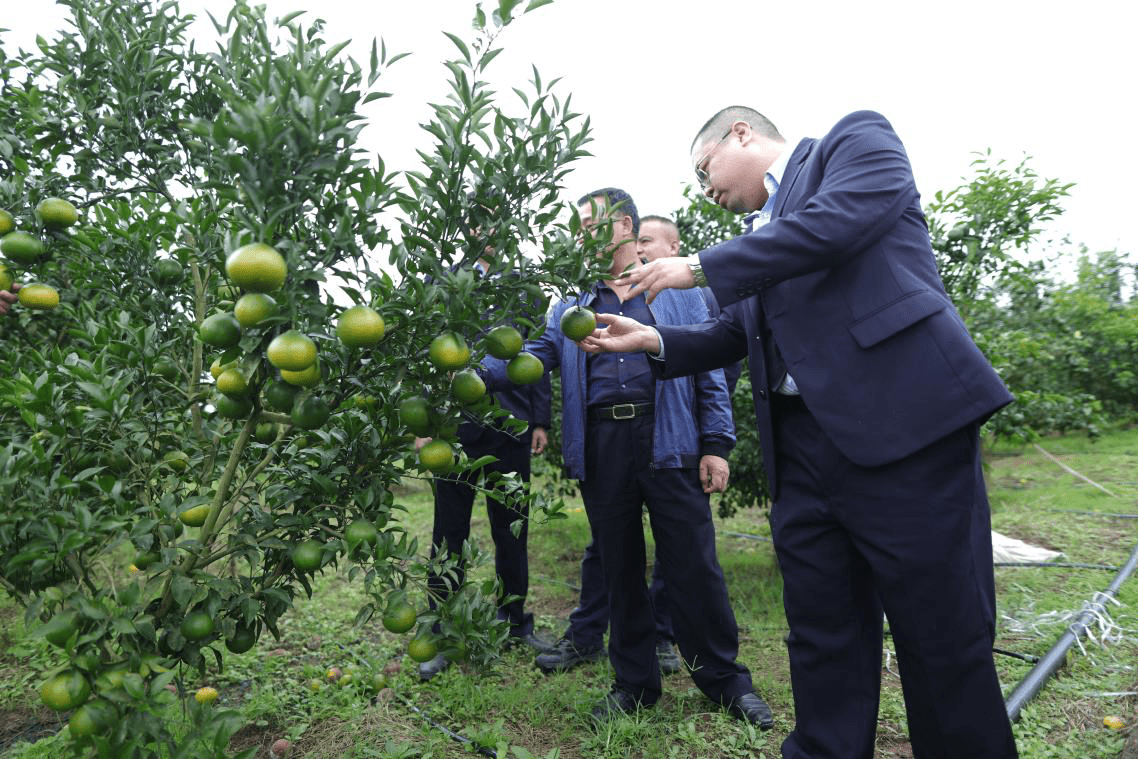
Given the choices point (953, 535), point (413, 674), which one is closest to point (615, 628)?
point (413, 674)

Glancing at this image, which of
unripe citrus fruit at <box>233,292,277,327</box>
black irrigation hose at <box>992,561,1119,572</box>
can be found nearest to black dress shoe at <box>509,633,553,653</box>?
unripe citrus fruit at <box>233,292,277,327</box>

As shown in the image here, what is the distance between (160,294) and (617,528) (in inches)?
67.7

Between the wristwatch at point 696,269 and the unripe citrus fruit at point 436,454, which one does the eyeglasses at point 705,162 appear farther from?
the unripe citrus fruit at point 436,454

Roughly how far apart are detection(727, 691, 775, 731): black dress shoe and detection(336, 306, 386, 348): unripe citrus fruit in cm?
206

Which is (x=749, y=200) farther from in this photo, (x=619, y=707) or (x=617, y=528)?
(x=619, y=707)

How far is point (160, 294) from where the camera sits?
1997 millimetres

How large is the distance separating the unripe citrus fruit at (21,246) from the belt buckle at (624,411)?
1.85 meters

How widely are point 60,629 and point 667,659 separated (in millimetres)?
2550

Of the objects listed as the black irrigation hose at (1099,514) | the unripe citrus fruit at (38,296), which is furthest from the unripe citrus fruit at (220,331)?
the black irrigation hose at (1099,514)

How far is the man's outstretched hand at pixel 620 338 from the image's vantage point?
225 cm

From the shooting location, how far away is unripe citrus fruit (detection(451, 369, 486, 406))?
166 cm

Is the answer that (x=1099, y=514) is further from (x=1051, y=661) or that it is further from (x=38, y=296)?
(x=38, y=296)

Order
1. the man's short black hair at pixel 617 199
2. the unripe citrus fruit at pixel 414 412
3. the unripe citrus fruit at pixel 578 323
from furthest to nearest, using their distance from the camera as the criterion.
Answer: the man's short black hair at pixel 617 199 → the unripe citrus fruit at pixel 578 323 → the unripe citrus fruit at pixel 414 412

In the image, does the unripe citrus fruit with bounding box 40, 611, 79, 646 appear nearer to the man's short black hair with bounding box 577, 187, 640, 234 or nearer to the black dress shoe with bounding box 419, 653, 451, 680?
the black dress shoe with bounding box 419, 653, 451, 680
